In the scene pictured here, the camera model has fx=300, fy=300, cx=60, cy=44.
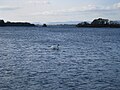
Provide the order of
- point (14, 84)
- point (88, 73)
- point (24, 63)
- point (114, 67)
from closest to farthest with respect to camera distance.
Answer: point (14, 84)
point (88, 73)
point (114, 67)
point (24, 63)

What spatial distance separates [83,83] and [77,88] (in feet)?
6.72

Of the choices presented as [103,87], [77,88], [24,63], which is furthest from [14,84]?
[24,63]

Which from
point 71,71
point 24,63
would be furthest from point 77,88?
point 24,63

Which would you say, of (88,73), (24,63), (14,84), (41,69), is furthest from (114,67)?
(14,84)

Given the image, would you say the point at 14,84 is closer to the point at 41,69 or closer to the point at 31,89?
the point at 31,89

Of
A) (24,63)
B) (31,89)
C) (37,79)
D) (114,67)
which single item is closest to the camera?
(31,89)

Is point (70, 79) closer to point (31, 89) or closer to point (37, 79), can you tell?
point (37, 79)

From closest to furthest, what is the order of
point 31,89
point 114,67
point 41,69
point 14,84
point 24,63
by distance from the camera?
1. point 31,89
2. point 14,84
3. point 41,69
4. point 114,67
5. point 24,63

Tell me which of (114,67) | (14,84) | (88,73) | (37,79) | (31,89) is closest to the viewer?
(31,89)

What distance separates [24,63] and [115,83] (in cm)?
1578

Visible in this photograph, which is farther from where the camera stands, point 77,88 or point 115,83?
point 115,83

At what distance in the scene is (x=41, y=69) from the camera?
35.9 m

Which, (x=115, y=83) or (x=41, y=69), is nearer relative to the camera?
(x=115, y=83)

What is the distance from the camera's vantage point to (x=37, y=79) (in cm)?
2978
